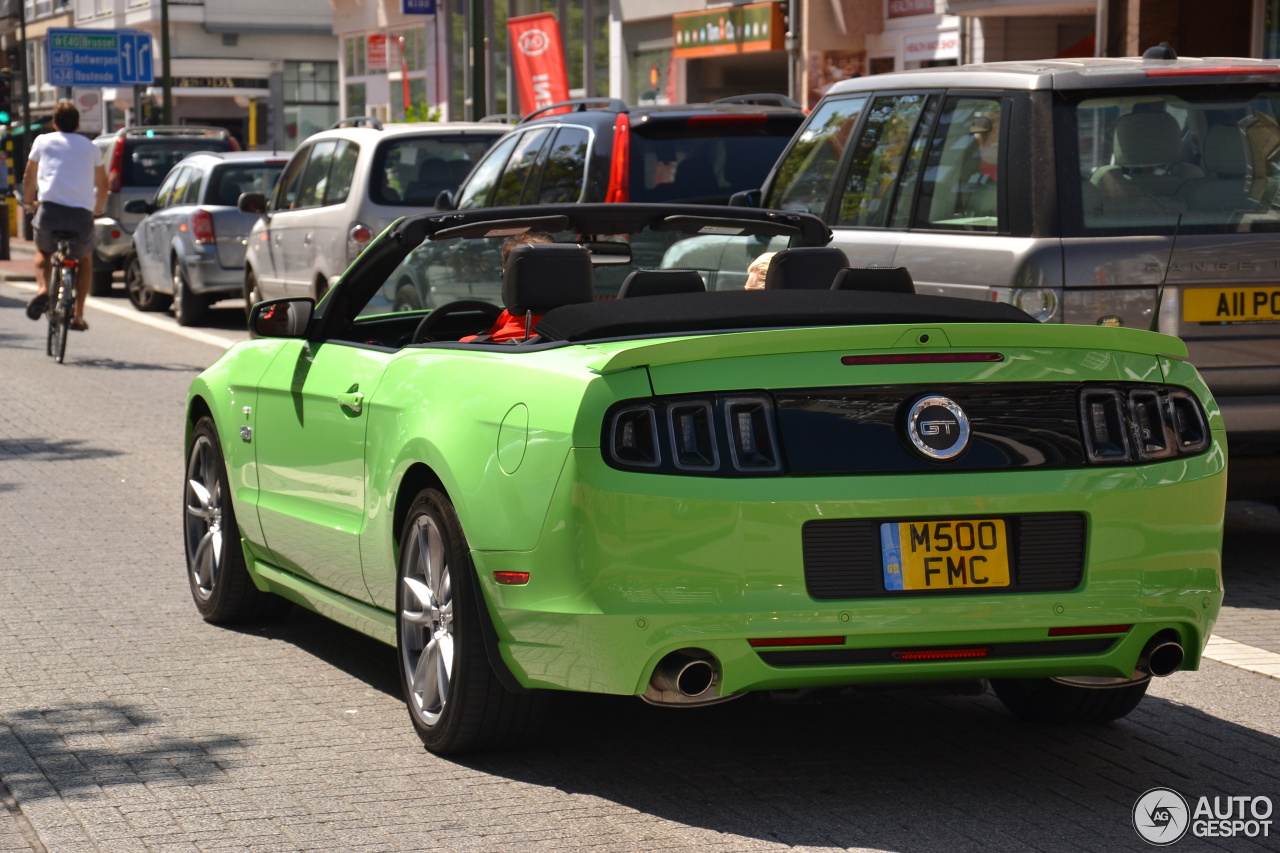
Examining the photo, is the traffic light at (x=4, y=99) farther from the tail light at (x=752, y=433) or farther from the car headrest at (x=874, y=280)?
the tail light at (x=752, y=433)

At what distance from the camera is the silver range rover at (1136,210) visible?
25.4ft

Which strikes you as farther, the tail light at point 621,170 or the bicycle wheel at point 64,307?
the bicycle wheel at point 64,307

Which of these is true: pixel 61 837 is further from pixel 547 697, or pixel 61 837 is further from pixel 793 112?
pixel 793 112

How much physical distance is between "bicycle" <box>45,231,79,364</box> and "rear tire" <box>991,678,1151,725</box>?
12.7 metres

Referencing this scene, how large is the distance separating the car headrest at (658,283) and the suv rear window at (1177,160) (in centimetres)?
250

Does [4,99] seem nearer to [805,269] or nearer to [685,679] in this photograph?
[805,269]

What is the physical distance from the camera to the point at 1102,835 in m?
4.67

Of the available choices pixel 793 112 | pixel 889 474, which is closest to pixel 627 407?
pixel 889 474

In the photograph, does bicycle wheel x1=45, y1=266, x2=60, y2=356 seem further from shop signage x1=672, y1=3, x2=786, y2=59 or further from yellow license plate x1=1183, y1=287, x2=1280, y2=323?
shop signage x1=672, y1=3, x2=786, y2=59

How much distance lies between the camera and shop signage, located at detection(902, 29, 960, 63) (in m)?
26.5

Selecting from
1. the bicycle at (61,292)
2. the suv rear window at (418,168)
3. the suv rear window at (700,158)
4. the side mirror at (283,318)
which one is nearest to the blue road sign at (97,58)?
the bicycle at (61,292)

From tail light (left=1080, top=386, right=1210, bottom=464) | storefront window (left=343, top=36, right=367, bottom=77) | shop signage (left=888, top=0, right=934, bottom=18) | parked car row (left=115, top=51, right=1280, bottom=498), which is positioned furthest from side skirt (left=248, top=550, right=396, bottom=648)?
storefront window (left=343, top=36, right=367, bottom=77)

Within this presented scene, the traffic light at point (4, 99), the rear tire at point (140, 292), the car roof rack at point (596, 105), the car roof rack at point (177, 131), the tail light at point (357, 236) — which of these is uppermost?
the traffic light at point (4, 99)

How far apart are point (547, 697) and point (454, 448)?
658mm
